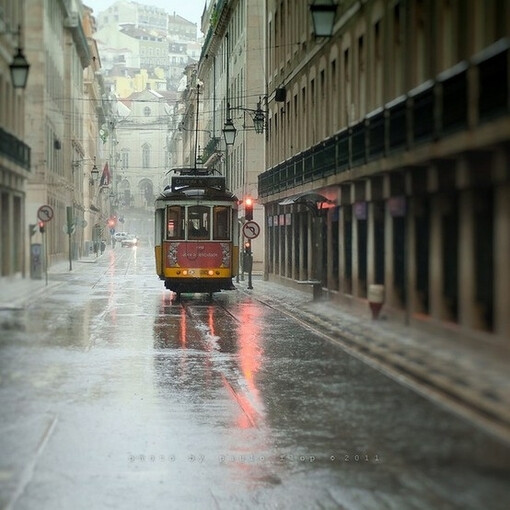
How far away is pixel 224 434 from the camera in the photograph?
973 centimetres

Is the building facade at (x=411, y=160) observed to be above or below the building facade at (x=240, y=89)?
below

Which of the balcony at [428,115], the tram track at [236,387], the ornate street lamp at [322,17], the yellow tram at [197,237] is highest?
the ornate street lamp at [322,17]

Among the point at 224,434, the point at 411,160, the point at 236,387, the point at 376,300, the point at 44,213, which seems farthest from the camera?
the point at 44,213

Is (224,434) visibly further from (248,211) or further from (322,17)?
(248,211)

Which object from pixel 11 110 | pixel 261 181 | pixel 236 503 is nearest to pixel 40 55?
pixel 11 110

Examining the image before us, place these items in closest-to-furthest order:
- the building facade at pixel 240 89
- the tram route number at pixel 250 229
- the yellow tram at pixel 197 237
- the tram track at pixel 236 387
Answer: the tram track at pixel 236 387 < the yellow tram at pixel 197 237 < the tram route number at pixel 250 229 < the building facade at pixel 240 89

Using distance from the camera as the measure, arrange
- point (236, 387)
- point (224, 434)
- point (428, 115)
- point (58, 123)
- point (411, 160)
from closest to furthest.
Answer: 1. point (224, 434)
2. point (236, 387)
3. point (428, 115)
4. point (411, 160)
5. point (58, 123)

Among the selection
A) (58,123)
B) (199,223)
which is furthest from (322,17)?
(58,123)

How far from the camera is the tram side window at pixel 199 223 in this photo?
103ft

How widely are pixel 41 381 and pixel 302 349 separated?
567cm

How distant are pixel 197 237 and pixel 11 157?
44.6ft

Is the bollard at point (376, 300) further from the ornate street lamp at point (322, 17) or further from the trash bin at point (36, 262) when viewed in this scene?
the trash bin at point (36, 262)

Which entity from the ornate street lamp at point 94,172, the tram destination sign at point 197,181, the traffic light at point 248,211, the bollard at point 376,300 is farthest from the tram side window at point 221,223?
the ornate street lamp at point 94,172

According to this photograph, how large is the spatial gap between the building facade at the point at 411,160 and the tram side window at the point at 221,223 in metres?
2.86
